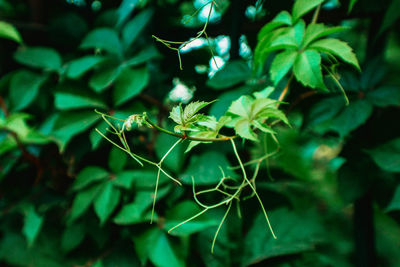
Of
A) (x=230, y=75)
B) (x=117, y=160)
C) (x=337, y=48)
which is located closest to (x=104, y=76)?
(x=117, y=160)

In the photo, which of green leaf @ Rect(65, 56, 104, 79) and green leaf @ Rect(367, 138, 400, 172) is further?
green leaf @ Rect(65, 56, 104, 79)

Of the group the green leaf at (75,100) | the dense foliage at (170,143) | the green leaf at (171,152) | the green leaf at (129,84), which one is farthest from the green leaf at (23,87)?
the green leaf at (171,152)

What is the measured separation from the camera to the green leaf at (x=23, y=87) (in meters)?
0.89

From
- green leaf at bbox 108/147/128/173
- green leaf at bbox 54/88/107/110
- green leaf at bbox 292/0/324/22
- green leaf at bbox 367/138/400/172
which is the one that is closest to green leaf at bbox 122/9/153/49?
green leaf at bbox 54/88/107/110

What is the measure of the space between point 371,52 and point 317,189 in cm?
98

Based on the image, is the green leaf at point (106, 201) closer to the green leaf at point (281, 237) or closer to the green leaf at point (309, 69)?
the green leaf at point (281, 237)

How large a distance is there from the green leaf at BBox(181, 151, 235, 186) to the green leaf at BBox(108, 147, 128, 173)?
147 millimetres

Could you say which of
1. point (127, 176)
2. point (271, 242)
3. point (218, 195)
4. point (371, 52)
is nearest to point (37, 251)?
point (127, 176)

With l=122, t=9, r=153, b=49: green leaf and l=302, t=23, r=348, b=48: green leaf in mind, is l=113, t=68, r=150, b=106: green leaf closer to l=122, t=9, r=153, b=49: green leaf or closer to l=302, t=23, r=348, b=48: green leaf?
l=122, t=9, r=153, b=49: green leaf

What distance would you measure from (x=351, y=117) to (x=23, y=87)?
815 millimetres

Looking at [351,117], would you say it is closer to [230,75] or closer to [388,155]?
[388,155]

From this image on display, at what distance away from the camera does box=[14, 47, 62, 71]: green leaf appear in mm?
902

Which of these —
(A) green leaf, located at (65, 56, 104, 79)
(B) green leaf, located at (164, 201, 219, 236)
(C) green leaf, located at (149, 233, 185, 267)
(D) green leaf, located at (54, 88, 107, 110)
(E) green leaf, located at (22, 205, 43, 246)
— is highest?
(A) green leaf, located at (65, 56, 104, 79)

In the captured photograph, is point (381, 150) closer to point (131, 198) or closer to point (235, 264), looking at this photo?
point (235, 264)
